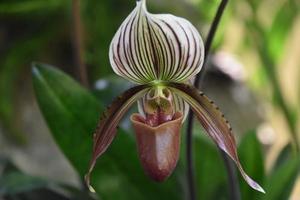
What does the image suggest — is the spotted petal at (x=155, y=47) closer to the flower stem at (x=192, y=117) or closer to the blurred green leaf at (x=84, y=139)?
the flower stem at (x=192, y=117)

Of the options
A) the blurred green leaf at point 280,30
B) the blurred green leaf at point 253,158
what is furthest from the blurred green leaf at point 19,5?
the blurred green leaf at point 253,158

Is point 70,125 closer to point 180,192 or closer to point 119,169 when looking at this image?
point 119,169

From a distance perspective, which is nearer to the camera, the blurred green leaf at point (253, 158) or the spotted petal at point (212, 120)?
the spotted petal at point (212, 120)

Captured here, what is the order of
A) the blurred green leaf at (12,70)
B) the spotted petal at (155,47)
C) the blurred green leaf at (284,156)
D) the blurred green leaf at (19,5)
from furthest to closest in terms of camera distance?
the blurred green leaf at (12,70) < the blurred green leaf at (19,5) < the blurred green leaf at (284,156) < the spotted petal at (155,47)

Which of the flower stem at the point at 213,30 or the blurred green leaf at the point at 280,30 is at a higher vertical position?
the flower stem at the point at 213,30

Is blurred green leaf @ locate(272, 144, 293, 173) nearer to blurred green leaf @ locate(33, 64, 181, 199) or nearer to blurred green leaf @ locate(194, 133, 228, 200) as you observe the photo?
blurred green leaf @ locate(194, 133, 228, 200)

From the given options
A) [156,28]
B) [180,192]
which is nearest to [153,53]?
[156,28]
